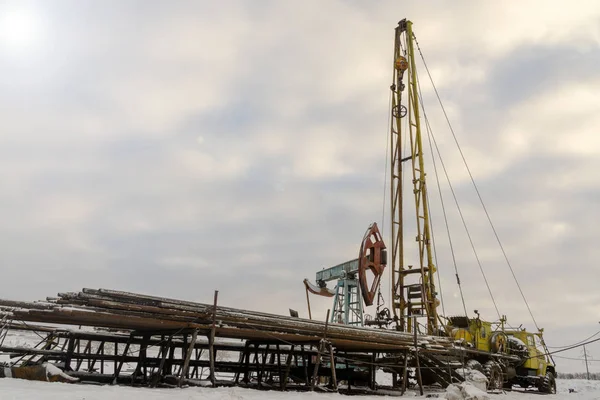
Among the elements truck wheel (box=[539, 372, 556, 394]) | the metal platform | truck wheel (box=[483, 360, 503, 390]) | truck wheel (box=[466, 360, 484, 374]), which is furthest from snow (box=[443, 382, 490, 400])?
truck wheel (box=[539, 372, 556, 394])

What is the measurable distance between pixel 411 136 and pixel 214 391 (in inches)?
968

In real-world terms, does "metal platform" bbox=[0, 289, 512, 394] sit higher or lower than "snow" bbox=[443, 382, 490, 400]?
higher

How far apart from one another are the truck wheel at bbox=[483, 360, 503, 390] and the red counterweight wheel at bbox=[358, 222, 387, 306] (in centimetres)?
645

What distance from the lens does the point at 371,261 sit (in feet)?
87.7

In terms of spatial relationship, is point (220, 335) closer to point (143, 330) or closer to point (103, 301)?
point (143, 330)

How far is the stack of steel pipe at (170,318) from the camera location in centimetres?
1141

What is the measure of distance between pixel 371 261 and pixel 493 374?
8.16 meters

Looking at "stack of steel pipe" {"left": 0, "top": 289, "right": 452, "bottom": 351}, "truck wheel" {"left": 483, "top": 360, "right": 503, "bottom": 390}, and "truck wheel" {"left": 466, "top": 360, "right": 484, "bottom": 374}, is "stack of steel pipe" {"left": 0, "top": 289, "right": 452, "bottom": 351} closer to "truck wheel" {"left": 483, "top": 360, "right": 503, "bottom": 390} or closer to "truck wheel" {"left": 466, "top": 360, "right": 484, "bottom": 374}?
"truck wheel" {"left": 466, "top": 360, "right": 484, "bottom": 374}

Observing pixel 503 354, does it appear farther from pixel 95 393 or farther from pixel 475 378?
pixel 95 393

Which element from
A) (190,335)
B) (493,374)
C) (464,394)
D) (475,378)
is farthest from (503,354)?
(190,335)

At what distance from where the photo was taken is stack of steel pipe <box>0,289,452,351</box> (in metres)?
11.4

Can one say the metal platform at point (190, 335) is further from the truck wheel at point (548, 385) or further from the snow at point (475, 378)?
the truck wheel at point (548, 385)

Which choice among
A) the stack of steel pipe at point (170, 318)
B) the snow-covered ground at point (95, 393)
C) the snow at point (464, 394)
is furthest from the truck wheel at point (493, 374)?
the snow-covered ground at point (95, 393)

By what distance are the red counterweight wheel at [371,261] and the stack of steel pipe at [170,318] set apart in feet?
25.2
